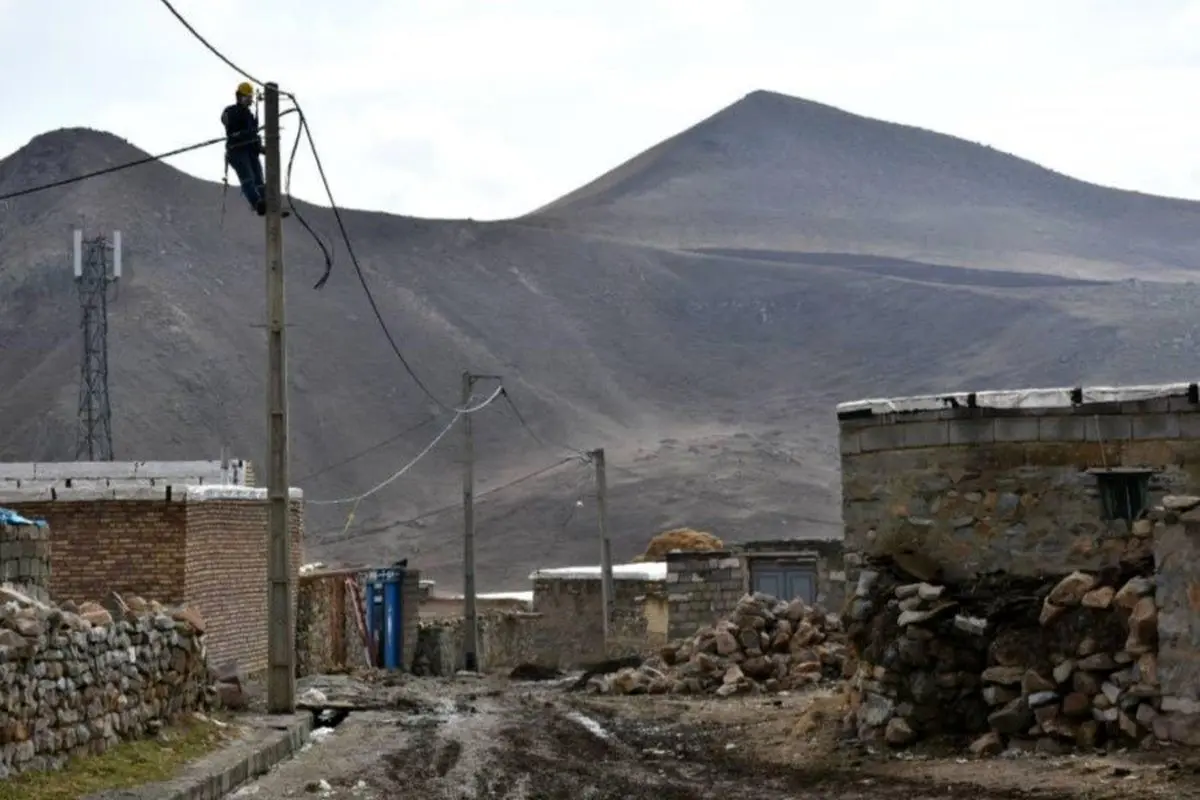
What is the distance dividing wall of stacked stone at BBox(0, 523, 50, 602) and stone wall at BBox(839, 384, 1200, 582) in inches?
320

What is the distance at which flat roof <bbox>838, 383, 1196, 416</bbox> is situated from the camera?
54.6 feet

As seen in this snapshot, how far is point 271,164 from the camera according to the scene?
2273cm

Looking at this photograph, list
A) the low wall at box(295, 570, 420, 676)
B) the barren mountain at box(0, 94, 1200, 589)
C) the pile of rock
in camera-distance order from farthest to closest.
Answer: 1. the barren mountain at box(0, 94, 1200, 589)
2. the low wall at box(295, 570, 420, 676)
3. the pile of rock

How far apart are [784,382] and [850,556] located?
12034 centimetres

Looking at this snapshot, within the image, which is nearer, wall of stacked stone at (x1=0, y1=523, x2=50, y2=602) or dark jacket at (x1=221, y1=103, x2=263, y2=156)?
wall of stacked stone at (x1=0, y1=523, x2=50, y2=602)

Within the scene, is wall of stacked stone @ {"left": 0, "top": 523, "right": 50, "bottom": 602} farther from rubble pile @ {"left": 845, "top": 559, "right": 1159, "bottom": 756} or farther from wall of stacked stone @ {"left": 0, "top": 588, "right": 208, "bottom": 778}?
rubble pile @ {"left": 845, "top": 559, "right": 1159, "bottom": 756}

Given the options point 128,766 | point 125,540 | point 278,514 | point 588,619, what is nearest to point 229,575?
point 125,540

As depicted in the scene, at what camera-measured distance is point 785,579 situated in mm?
37656

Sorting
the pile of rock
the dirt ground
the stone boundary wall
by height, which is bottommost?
the dirt ground

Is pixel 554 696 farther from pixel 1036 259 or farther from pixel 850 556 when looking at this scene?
pixel 1036 259

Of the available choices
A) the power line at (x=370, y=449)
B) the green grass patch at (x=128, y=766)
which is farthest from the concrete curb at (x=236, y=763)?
the power line at (x=370, y=449)

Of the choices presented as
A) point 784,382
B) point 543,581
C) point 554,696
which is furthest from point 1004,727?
point 784,382

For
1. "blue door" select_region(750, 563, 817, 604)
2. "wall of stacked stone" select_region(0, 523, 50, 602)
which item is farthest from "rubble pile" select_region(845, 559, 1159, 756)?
"blue door" select_region(750, 563, 817, 604)

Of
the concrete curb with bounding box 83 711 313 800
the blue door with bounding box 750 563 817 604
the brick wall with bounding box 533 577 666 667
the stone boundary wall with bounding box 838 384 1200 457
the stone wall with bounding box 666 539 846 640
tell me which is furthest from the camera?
the brick wall with bounding box 533 577 666 667
